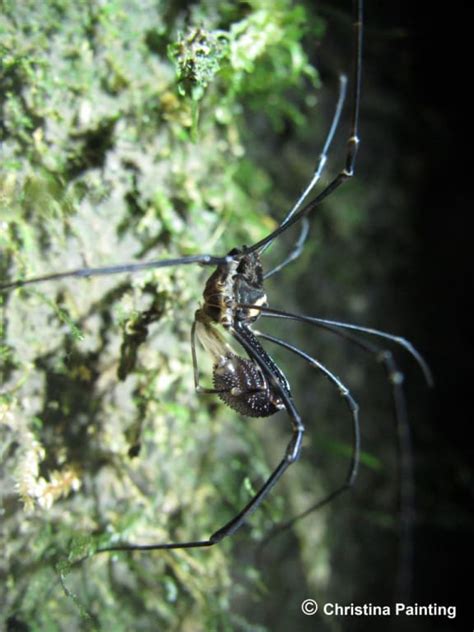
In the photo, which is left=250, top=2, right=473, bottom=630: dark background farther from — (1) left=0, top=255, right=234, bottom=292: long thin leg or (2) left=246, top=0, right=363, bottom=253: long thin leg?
(1) left=0, top=255, right=234, bottom=292: long thin leg

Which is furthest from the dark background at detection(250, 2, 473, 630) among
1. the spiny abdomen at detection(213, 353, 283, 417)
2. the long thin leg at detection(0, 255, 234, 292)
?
the long thin leg at detection(0, 255, 234, 292)

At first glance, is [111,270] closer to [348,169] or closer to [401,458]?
[348,169]

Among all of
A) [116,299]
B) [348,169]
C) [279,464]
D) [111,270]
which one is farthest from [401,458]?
[111,270]

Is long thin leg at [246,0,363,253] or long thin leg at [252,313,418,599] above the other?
long thin leg at [246,0,363,253]

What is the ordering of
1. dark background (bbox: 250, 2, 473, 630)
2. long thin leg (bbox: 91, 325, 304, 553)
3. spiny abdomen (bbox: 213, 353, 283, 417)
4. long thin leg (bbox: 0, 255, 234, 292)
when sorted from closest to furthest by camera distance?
long thin leg (bbox: 0, 255, 234, 292)
long thin leg (bbox: 91, 325, 304, 553)
spiny abdomen (bbox: 213, 353, 283, 417)
dark background (bbox: 250, 2, 473, 630)

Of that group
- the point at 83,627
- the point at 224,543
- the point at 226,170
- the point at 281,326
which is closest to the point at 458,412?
the point at 281,326

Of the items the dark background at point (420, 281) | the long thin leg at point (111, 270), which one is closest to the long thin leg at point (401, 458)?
the dark background at point (420, 281)

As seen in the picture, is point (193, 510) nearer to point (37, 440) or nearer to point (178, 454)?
point (178, 454)
